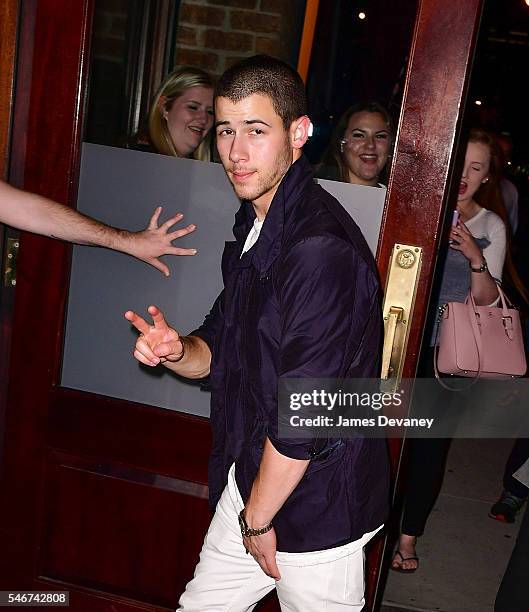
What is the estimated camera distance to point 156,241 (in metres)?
2.35

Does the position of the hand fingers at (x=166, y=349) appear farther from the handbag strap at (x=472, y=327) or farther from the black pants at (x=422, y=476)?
the black pants at (x=422, y=476)

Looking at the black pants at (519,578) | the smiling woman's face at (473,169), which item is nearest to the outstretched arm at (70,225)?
the black pants at (519,578)

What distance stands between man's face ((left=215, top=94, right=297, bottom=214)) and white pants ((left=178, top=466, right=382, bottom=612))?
71 centimetres

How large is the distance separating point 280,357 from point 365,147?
73 centimetres

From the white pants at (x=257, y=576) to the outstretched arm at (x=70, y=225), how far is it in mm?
717

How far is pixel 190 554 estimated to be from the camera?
249 centimetres

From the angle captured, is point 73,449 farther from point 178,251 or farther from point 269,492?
point 269,492

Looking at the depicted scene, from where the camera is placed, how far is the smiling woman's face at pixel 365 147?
84.5 inches

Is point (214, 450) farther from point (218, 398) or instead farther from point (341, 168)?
point (341, 168)

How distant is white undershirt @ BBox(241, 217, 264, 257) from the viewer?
196 centimetres

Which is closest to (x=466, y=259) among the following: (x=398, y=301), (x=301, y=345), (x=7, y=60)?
(x=398, y=301)

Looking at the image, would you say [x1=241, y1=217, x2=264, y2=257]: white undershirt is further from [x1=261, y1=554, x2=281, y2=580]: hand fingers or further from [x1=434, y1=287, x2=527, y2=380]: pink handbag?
[x1=434, y1=287, x2=527, y2=380]: pink handbag

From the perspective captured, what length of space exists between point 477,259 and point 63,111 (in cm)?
150

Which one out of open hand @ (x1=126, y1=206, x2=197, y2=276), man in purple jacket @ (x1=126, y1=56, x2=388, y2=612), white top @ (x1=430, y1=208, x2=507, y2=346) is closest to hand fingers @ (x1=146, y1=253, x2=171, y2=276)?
open hand @ (x1=126, y1=206, x2=197, y2=276)
